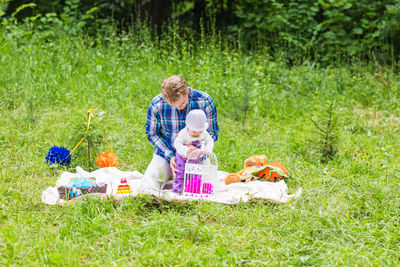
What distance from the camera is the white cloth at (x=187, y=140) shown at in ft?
12.2

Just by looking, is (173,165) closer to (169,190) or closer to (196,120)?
(169,190)

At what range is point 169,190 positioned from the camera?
3896mm

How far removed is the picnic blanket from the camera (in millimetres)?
3580

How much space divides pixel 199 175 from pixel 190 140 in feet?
1.01

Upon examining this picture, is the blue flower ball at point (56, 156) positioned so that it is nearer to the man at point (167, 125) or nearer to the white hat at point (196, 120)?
the man at point (167, 125)

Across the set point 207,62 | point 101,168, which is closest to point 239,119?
point 207,62

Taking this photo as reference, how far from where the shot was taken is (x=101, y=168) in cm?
451

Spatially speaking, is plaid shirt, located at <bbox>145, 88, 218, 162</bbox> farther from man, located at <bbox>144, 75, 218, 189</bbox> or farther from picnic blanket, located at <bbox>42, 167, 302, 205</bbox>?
picnic blanket, located at <bbox>42, 167, 302, 205</bbox>

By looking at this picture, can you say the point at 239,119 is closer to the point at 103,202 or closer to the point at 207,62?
the point at 207,62

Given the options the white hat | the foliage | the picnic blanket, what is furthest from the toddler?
the foliage

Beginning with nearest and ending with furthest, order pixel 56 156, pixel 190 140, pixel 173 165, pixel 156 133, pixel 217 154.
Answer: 1. pixel 190 140
2. pixel 173 165
3. pixel 156 133
4. pixel 56 156
5. pixel 217 154

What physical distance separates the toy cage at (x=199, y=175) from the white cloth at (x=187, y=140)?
0.24ft

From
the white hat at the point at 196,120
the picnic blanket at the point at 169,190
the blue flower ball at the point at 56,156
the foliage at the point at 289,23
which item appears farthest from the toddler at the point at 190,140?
the foliage at the point at 289,23

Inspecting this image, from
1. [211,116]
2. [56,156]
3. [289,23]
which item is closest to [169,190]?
[211,116]
